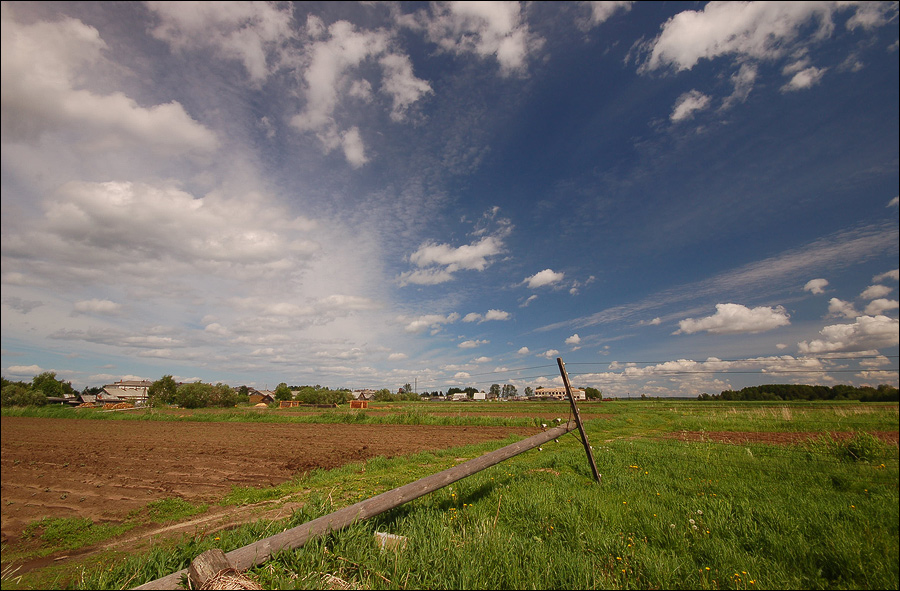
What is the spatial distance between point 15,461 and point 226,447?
7.30 m

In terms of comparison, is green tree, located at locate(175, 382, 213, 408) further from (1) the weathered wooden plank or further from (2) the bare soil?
(1) the weathered wooden plank

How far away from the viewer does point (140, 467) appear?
41.4 feet

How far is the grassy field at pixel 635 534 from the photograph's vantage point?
3.37 m

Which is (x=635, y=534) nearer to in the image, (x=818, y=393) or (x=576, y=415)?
(x=576, y=415)

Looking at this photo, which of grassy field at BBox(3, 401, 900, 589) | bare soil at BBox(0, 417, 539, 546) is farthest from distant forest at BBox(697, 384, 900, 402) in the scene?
bare soil at BBox(0, 417, 539, 546)

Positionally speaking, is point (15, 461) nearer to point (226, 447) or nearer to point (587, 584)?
point (226, 447)

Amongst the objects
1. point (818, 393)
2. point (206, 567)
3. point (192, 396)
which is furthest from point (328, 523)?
point (192, 396)

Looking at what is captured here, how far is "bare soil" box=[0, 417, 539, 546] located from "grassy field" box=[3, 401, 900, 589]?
195 cm

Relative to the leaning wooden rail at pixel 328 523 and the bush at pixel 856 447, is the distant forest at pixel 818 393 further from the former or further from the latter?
the leaning wooden rail at pixel 328 523

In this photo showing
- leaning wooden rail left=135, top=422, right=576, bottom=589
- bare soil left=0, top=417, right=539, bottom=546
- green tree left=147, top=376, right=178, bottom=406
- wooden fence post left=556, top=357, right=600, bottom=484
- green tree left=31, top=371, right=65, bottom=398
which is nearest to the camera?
leaning wooden rail left=135, top=422, right=576, bottom=589

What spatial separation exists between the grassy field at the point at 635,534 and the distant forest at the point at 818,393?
149 millimetres

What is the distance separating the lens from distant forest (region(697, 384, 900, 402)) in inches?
154

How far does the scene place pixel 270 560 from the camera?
3455mm

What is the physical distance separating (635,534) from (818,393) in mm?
4271
